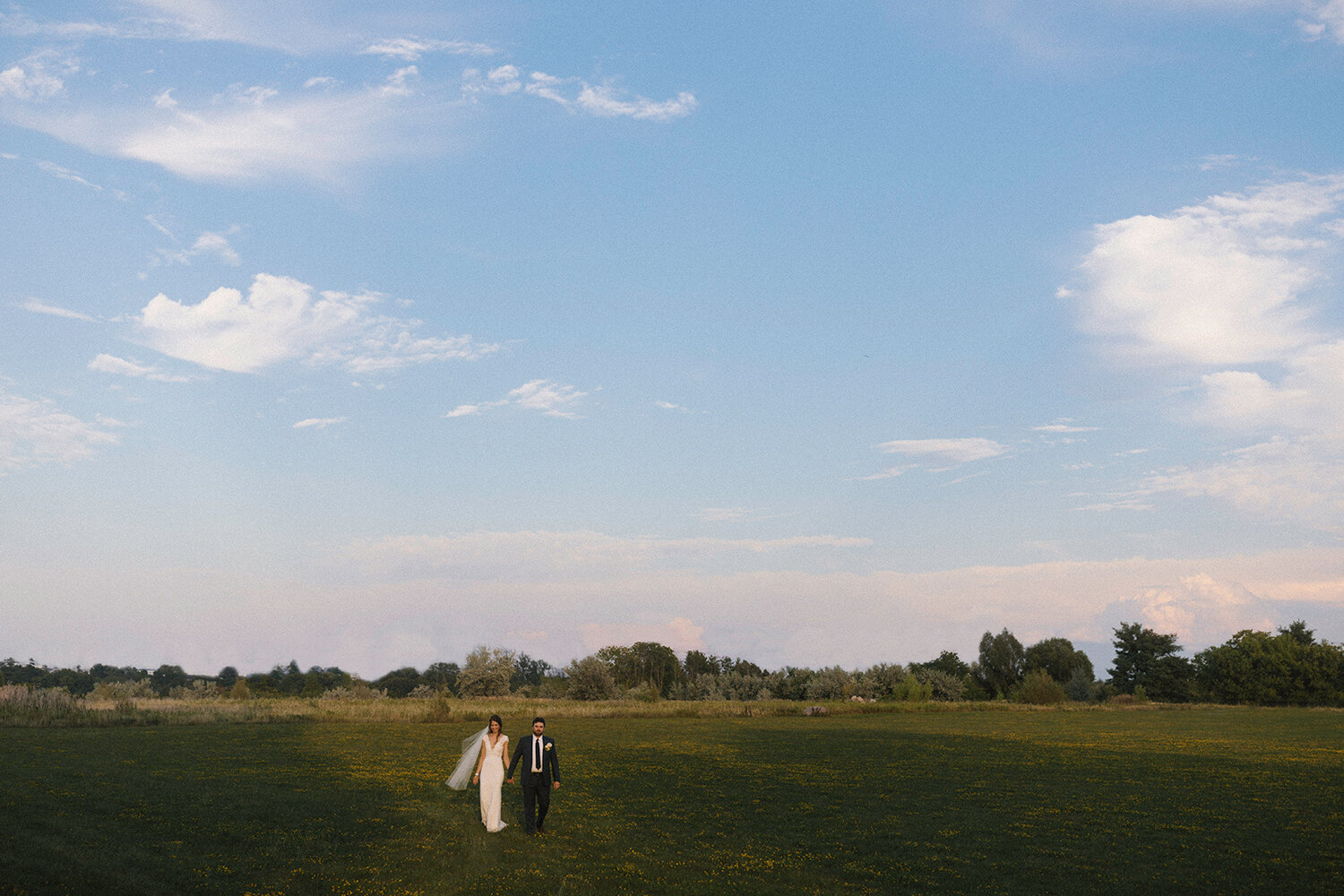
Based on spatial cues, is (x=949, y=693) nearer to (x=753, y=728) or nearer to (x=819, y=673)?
(x=819, y=673)

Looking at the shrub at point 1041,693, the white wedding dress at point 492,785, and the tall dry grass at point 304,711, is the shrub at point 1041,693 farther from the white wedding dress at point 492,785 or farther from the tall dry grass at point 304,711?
the white wedding dress at point 492,785

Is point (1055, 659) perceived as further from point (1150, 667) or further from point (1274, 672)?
point (1274, 672)

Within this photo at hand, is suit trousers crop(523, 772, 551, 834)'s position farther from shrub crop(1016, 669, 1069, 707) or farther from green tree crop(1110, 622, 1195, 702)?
green tree crop(1110, 622, 1195, 702)

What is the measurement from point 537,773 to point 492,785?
0.80 m

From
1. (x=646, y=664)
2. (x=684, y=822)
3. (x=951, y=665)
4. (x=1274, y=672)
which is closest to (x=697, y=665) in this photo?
(x=646, y=664)

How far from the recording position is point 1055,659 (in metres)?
121

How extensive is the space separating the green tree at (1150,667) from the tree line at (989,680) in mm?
119

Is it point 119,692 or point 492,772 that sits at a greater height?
point 492,772

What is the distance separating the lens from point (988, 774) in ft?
75.6

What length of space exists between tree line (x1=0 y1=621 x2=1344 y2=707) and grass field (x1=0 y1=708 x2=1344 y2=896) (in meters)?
37.6

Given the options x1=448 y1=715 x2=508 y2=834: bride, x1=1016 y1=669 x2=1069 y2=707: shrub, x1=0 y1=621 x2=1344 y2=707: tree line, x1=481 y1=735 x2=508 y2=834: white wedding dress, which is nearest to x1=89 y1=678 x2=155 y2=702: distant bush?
x1=0 y1=621 x2=1344 y2=707: tree line

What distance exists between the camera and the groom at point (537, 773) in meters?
14.4

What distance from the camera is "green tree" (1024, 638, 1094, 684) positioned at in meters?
119

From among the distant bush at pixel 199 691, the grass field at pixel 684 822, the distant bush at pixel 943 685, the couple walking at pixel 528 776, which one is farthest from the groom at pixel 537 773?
the distant bush at pixel 943 685
